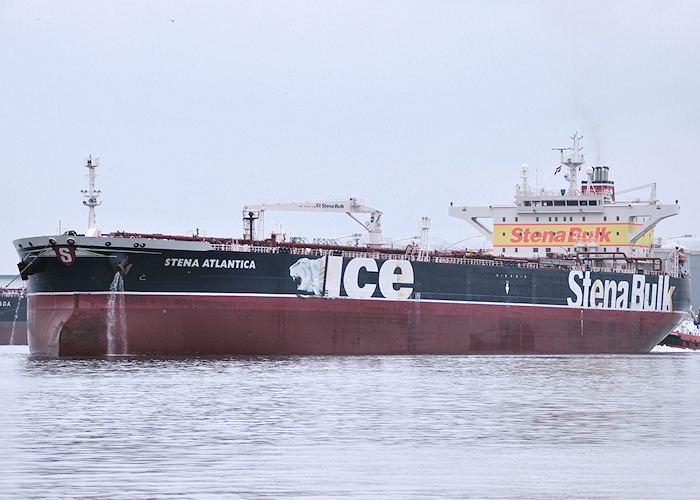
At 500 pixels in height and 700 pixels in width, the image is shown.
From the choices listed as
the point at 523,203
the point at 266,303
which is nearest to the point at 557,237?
the point at 523,203

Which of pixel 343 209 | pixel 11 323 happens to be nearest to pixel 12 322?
pixel 11 323

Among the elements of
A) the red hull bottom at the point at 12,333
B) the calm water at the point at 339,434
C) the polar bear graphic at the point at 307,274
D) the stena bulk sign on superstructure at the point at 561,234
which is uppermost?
the stena bulk sign on superstructure at the point at 561,234

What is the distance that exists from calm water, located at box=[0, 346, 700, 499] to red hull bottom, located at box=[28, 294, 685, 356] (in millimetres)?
4552

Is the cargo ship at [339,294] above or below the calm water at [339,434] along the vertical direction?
above

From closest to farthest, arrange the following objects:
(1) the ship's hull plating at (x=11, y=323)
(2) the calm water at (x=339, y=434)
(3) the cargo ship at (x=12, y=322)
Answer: (2) the calm water at (x=339, y=434), (3) the cargo ship at (x=12, y=322), (1) the ship's hull plating at (x=11, y=323)

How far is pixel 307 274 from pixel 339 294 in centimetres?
155

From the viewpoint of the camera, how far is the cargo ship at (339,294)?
35312 mm

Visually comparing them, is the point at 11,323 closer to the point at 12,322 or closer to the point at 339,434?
the point at 12,322

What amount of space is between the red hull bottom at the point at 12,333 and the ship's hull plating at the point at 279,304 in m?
33.5

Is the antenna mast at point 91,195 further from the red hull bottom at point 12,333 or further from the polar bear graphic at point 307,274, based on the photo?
the red hull bottom at point 12,333

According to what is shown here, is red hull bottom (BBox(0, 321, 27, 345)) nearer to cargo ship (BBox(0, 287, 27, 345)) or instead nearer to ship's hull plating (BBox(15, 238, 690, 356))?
cargo ship (BBox(0, 287, 27, 345))

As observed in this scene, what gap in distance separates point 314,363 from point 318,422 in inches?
580

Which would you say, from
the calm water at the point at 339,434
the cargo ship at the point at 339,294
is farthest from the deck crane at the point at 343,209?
the calm water at the point at 339,434

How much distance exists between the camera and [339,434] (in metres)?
17.7
